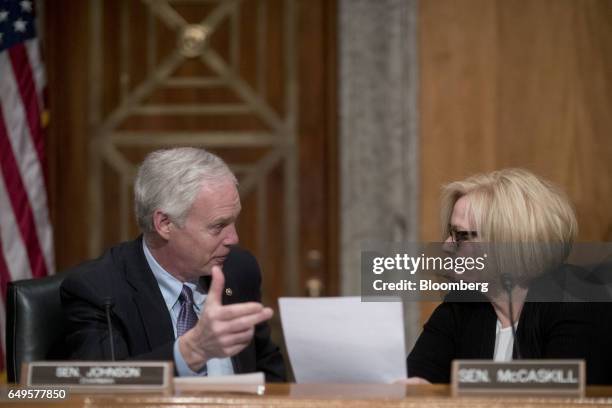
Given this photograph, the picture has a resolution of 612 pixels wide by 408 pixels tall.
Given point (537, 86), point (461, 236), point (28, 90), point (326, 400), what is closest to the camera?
point (326, 400)

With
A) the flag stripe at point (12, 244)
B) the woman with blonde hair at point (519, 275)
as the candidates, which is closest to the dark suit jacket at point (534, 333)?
the woman with blonde hair at point (519, 275)

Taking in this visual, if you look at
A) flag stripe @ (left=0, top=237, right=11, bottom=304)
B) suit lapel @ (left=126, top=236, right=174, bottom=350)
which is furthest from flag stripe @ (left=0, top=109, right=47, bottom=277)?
suit lapel @ (left=126, top=236, right=174, bottom=350)

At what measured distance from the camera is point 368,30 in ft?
16.3

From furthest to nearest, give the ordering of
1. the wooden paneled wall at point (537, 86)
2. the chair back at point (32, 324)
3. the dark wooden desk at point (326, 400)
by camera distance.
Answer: the wooden paneled wall at point (537, 86)
the chair back at point (32, 324)
the dark wooden desk at point (326, 400)

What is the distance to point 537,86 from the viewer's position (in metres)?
4.83

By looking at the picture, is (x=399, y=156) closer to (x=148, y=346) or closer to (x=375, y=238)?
(x=375, y=238)

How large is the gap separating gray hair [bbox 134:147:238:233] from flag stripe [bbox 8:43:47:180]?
1.89 metres

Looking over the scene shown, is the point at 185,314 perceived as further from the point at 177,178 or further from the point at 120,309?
the point at 177,178

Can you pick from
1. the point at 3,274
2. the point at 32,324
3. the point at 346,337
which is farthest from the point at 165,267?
the point at 3,274

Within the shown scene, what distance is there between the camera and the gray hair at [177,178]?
2688mm

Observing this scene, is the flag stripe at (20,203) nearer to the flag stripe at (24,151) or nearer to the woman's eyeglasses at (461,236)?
the flag stripe at (24,151)

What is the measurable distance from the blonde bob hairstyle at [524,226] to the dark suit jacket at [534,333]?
0.23 ft

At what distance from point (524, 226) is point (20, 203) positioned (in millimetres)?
2526

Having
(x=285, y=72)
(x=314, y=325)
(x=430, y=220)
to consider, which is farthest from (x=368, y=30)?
(x=314, y=325)
